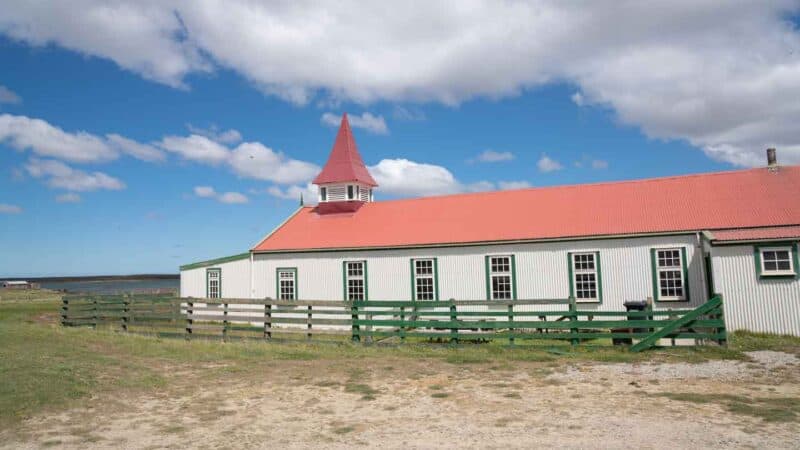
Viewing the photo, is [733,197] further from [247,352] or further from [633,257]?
[247,352]

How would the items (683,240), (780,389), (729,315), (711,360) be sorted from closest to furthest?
(780,389) → (711,360) → (729,315) → (683,240)

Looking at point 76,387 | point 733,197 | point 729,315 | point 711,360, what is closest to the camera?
point 76,387

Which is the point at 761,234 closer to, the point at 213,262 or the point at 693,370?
the point at 693,370

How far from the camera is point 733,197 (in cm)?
2091

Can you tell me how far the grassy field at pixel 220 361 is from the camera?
9.95 metres

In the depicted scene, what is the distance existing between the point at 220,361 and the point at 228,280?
14.1m

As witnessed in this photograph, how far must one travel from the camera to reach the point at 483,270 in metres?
22.2

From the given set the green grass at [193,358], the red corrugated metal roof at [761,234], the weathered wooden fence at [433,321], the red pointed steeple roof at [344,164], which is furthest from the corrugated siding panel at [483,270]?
the red pointed steeple roof at [344,164]

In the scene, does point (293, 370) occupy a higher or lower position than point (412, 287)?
lower

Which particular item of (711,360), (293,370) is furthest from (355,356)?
(711,360)

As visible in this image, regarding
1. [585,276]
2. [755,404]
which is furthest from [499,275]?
[755,404]

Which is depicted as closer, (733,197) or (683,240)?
(683,240)

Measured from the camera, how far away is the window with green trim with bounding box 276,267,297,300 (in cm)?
2598

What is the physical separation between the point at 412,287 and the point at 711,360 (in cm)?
1268
